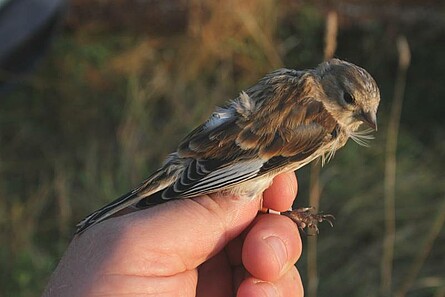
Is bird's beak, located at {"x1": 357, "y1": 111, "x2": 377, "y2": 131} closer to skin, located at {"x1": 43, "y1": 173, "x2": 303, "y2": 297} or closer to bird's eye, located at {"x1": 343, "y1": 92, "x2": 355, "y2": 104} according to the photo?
bird's eye, located at {"x1": 343, "y1": 92, "x2": 355, "y2": 104}

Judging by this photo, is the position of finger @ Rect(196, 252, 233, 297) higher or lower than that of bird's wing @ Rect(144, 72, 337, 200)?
lower

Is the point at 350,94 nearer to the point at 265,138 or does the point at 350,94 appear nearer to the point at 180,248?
the point at 265,138

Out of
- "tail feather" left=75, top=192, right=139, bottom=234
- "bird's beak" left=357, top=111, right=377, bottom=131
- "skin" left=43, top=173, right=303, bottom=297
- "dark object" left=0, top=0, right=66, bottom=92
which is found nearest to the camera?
"skin" left=43, top=173, right=303, bottom=297

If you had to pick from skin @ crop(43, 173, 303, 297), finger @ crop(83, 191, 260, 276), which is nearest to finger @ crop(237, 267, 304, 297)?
skin @ crop(43, 173, 303, 297)

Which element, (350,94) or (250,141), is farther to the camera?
(350,94)

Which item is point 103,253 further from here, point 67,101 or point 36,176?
point 67,101

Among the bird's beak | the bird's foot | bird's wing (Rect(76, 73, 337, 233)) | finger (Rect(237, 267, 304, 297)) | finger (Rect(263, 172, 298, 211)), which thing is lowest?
finger (Rect(237, 267, 304, 297))

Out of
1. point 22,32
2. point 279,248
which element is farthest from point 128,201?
point 22,32

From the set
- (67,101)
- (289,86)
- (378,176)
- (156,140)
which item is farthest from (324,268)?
(67,101)
